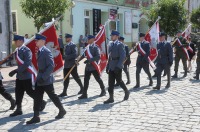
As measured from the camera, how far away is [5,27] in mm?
18078

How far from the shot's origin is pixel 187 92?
962 cm

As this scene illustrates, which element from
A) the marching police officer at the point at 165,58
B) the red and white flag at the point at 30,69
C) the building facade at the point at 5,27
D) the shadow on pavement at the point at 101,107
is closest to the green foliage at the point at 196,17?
the building facade at the point at 5,27

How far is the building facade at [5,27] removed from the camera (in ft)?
58.6

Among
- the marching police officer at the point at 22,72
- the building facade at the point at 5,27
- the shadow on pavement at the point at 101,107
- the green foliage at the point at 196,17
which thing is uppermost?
the green foliage at the point at 196,17

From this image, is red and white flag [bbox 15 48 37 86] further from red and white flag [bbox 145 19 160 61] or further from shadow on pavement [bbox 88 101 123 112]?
red and white flag [bbox 145 19 160 61]

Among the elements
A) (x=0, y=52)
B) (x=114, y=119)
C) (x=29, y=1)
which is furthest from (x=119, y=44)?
(x=0, y=52)

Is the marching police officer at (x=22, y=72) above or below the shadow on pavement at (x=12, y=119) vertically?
above

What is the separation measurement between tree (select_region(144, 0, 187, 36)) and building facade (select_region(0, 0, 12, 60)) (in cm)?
1136

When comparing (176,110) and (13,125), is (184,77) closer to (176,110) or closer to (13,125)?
(176,110)

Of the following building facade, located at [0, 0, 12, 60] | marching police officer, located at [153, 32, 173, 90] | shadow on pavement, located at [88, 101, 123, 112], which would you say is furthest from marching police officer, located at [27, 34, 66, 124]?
building facade, located at [0, 0, 12, 60]

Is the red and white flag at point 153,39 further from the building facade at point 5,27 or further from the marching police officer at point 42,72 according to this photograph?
the building facade at point 5,27

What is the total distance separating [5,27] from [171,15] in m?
12.2

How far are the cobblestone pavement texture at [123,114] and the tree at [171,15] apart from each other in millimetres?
15251

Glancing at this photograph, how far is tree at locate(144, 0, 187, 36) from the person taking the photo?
968 inches
